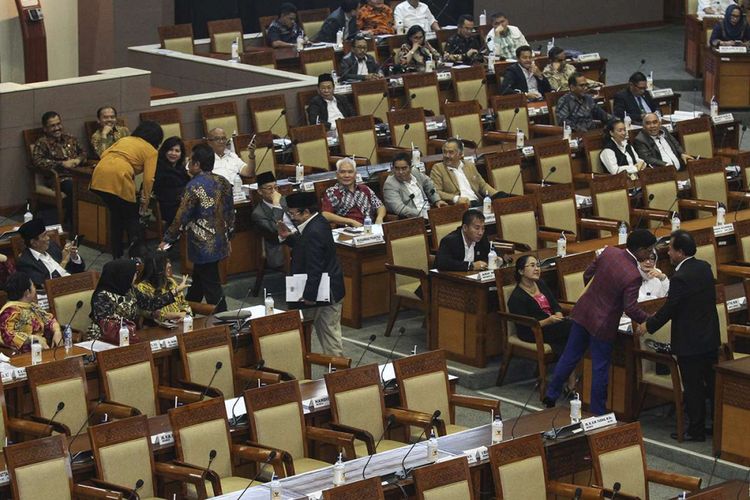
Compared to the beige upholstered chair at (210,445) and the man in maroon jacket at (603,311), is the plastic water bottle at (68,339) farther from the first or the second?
the man in maroon jacket at (603,311)

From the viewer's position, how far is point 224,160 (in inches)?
447

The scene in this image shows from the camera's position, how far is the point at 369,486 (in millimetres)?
6512

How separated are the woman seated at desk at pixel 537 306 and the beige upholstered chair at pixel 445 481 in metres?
2.27

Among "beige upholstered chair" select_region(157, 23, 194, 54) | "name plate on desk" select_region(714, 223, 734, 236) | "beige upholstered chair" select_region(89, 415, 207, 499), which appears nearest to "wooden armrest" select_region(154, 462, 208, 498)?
"beige upholstered chair" select_region(89, 415, 207, 499)

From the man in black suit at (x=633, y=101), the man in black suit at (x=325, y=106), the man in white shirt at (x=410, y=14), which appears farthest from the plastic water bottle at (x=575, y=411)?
the man in white shirt at (x=410, y=14)

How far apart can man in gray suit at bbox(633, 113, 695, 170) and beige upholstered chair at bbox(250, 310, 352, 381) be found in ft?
15.5

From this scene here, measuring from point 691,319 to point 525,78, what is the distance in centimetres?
619

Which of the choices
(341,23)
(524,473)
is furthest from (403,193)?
(341,23)

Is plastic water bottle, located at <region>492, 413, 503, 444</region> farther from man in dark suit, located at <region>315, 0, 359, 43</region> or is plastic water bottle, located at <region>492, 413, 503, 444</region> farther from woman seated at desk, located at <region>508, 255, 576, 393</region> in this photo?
man in dark suit, located at <region>315, 0, 359, 43</region>

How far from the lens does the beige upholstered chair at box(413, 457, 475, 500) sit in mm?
6785

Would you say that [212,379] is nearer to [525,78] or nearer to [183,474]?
[183,474]

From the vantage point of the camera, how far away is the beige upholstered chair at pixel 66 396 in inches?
300

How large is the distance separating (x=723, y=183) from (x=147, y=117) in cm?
424

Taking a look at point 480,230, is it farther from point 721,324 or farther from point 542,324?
point 721,324
